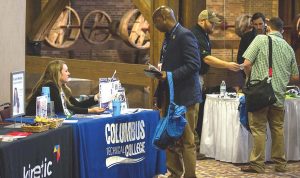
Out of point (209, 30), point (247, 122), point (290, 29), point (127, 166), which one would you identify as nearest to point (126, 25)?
point (290, 29)

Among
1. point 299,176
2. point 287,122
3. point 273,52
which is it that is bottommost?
point 299,176

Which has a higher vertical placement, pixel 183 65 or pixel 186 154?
pixel 183 65

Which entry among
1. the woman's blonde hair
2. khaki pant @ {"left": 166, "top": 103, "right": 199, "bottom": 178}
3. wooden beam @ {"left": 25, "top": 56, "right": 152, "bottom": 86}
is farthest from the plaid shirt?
wooden beam @ {"left": 25, "top": 56, "right": 152, "bottom": 86}

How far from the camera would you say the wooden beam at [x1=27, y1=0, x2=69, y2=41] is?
11.5m

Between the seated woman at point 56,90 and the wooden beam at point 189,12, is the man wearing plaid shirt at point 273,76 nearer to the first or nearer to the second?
the seated woman at point 56,90

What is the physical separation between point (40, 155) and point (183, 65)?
1803 millimetres

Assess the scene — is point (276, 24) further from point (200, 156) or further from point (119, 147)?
point (119, 147)

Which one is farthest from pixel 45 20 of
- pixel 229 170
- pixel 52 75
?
pixel 52 75

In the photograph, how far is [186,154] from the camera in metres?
5.72

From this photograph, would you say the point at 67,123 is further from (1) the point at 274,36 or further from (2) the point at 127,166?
(1) the point at 274,36

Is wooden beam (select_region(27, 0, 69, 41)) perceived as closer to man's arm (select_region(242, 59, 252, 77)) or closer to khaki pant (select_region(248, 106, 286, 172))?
man's arm (select_region(242, 59, 252, 77))

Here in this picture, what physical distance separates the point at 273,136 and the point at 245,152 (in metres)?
0.49

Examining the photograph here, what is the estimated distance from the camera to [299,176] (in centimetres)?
666

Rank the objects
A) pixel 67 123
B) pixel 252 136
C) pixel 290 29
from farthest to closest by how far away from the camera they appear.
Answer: pixel 290 29
pixel 252 136
pixel 67 123
